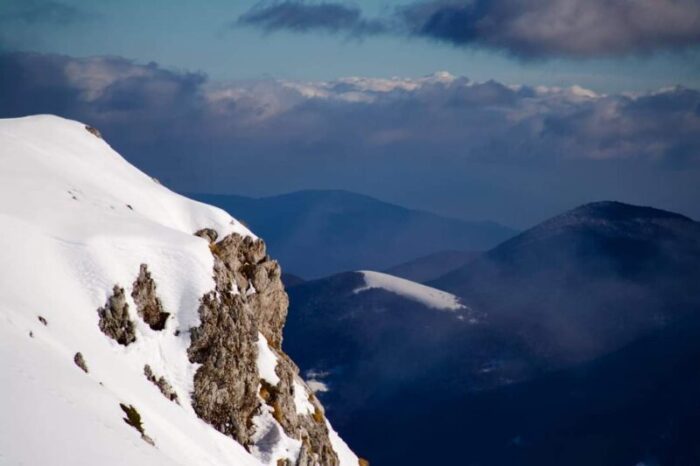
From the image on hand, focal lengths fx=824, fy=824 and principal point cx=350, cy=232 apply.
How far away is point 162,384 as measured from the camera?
204 ft

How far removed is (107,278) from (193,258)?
866 cm

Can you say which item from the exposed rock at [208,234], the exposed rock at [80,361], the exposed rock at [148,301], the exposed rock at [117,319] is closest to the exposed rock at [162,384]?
the exposed rock at [117,319]

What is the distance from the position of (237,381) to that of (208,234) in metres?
25.3

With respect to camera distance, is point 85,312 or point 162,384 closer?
Answer: point 85,312

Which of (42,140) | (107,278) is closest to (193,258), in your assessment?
(107,278)

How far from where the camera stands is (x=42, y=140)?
3681 inches

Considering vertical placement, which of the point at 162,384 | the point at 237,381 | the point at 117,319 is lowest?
the point at 237,381

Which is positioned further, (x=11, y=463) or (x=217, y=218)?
(x=217, y=218)

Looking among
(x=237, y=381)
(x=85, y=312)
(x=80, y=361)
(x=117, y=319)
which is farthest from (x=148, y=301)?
(x=80, y=361)

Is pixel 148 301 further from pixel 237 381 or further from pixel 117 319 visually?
pixel 237 381

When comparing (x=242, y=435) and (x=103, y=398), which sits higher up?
(x=103, y=398)

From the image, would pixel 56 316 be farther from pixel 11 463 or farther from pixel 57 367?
pixel 11 463

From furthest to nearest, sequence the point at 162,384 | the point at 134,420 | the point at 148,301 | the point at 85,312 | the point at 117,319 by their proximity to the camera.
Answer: the point at 148,301, the point at 162,384, the point at 117,319, the point at 85,312, the point at 134,420

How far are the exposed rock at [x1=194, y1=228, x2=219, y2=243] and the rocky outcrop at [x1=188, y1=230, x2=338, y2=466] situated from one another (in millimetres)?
295
